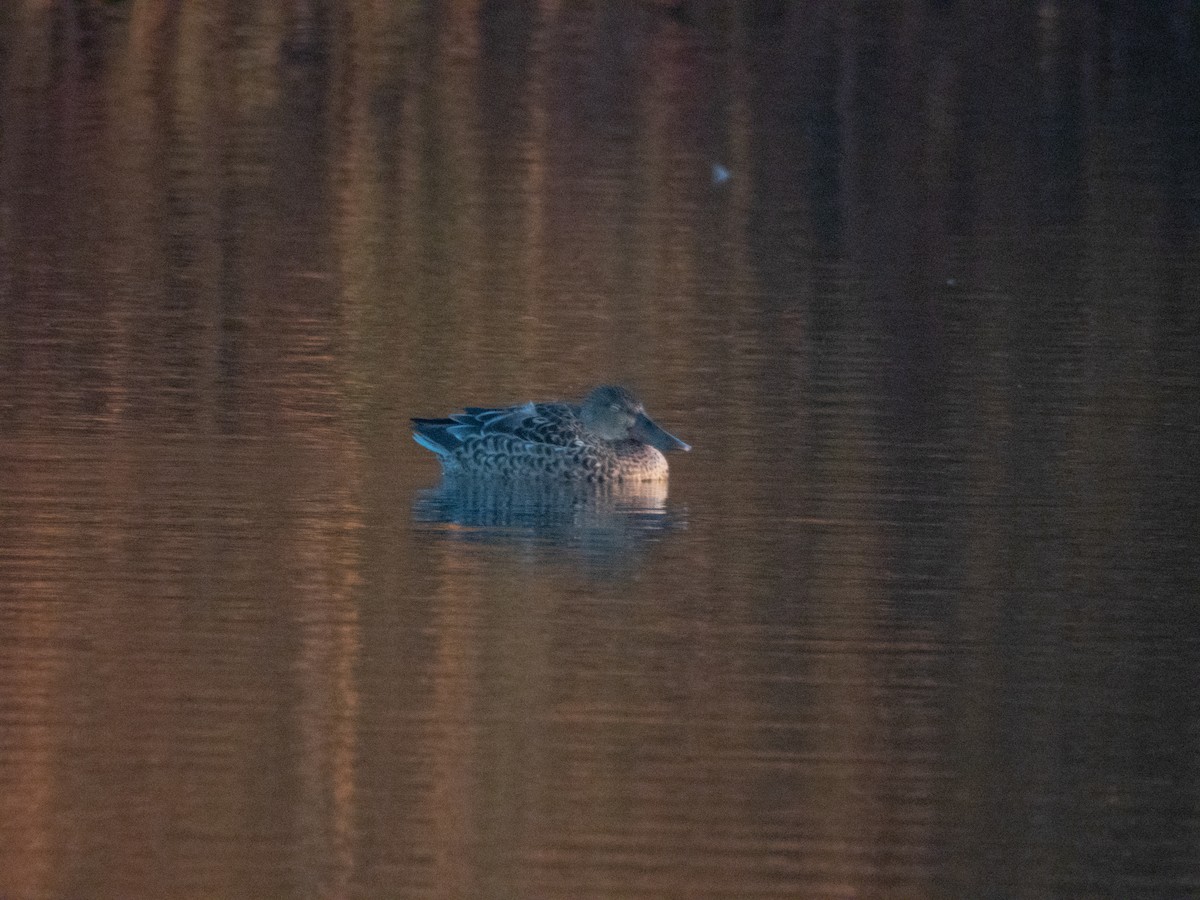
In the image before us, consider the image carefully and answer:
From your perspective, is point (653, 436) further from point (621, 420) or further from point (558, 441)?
point (558, 441)

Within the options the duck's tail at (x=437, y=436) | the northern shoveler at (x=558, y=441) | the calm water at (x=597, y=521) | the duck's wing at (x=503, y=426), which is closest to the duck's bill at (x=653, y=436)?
the northern shoveler at (x=558, y=441)

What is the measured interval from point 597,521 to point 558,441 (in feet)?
3.64

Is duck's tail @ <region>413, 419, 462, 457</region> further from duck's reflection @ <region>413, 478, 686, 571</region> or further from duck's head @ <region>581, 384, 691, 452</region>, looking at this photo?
duck's head @ <region>581, 384, 691, 452</region>

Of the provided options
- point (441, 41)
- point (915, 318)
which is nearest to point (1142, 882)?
point (915, 318)

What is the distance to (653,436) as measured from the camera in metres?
14.1

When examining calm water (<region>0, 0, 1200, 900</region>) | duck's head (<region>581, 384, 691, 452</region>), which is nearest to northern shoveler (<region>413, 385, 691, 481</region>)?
duck's head (<region>581, 384, 691, 452</region>)

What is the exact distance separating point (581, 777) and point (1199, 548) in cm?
448

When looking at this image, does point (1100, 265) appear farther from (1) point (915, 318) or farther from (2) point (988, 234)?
(1) point (915, 318)

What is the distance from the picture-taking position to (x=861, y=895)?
786 cm

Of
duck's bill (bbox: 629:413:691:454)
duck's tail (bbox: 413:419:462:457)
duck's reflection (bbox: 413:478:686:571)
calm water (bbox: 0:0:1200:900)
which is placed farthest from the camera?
duck's bill (bbox: 629:413:691:454)

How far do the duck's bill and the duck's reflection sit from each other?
0.25 meters

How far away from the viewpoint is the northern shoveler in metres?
13.9

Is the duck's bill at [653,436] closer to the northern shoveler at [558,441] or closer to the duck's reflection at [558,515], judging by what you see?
the northern shoveler at [558,441]

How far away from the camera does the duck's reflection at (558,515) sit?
12383 mm
